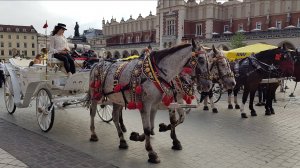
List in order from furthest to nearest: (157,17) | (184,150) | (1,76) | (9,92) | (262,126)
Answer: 1. (157,17)
2. (1,76)
3. (9,92)
4. (262,126)
5. (184,150)

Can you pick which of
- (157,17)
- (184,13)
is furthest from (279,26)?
(157,17)

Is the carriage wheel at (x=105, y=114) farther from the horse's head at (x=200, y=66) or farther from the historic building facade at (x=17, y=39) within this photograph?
the historic building facade at (x=17, y=39)

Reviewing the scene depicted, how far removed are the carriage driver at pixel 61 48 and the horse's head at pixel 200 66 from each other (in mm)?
3219

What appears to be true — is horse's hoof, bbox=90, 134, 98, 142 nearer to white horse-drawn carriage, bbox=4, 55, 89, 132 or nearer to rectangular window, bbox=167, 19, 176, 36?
white horse-drawn carriage, bbox=4, 55, 89, 132

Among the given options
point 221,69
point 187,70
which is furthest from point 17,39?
point 187,70

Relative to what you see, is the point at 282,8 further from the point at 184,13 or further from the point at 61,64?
the point at 61,64

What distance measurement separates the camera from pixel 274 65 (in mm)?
9352

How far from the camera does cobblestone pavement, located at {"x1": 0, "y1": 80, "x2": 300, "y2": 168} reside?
17.0 feet

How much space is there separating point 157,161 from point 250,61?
229 inches

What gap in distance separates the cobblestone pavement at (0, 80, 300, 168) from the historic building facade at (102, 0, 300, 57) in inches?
1404

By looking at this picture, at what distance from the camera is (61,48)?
727 cm

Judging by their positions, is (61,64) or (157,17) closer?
(61,64)

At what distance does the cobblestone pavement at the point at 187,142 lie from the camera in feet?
17.0

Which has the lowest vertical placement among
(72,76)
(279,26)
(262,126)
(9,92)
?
(262,126)
